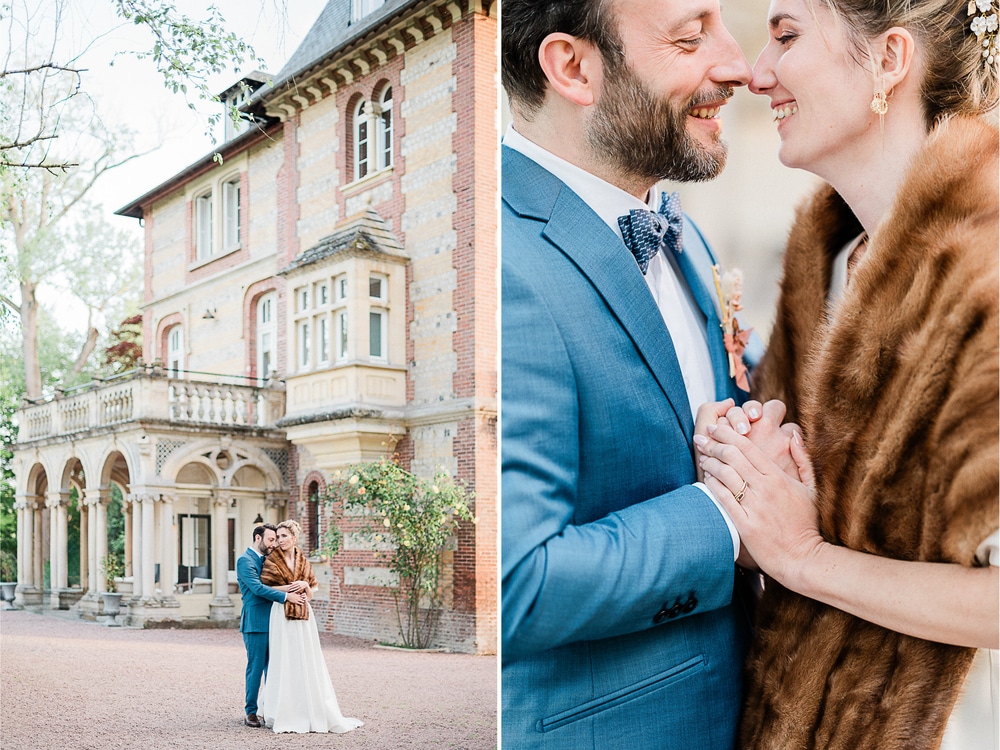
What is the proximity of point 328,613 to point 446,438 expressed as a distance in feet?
3.41

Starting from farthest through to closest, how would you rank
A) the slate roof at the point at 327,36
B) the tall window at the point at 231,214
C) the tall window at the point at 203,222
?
the tall window at the point at 231,214 → the tall window at the point at 203,222 → the slate roof at the point at 327,36

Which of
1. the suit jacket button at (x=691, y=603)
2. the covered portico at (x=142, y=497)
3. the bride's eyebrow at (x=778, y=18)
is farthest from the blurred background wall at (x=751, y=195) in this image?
the covered portico at (x=142, y=497)

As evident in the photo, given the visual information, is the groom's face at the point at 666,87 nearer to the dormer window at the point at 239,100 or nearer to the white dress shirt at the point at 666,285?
the white dress shirt at the point at 666,285

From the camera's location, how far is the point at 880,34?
222 centimetres

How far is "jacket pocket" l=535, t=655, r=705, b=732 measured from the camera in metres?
2.27

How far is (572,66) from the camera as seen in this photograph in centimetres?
247

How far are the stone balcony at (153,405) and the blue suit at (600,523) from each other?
2725 mm

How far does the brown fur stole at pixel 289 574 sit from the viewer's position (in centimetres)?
445

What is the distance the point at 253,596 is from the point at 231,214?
6.43 ft

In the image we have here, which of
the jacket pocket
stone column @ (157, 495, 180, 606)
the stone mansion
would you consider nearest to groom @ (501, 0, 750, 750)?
the jacket pocket

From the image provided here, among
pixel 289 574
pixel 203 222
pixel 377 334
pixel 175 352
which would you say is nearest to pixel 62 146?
pixel 203 222

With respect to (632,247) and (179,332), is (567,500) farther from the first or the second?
(179,332)

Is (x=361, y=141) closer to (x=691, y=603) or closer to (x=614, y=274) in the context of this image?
(x=614, y=274)

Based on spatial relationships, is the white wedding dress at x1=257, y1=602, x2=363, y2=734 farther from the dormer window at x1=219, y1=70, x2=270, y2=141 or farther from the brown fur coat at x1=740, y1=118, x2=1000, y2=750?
the brown fur coat at x1=740, y1=118, x2=1000, y2=750
